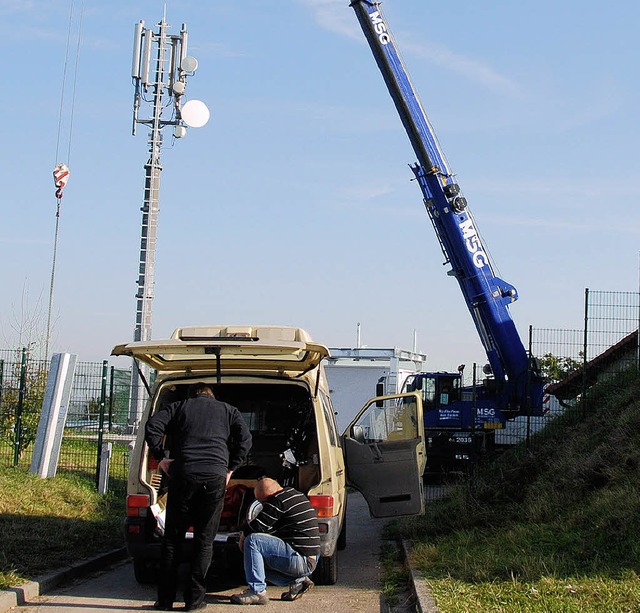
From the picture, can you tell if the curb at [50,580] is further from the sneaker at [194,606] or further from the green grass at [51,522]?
the sneaker at [194,606]

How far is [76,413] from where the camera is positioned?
1534 centimetres

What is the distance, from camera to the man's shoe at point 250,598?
771 cm

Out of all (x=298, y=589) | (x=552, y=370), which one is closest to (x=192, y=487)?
(x=298, y=589)

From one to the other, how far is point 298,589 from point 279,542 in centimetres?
50

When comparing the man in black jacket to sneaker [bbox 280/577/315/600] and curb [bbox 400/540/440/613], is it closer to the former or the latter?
sneaker [bbox 280/577/315/600]

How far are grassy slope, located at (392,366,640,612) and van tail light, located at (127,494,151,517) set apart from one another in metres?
2.52

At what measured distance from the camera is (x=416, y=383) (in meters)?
21.9

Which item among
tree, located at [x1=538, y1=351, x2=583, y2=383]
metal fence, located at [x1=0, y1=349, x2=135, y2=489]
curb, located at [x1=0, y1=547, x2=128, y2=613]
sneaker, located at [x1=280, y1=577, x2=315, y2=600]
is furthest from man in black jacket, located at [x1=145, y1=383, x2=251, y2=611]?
tree, located at [x1=538, y1=351, x2=583, y2=383]

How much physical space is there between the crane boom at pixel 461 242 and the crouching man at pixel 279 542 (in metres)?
10.9

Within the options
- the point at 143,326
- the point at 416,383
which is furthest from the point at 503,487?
the point at 143,326


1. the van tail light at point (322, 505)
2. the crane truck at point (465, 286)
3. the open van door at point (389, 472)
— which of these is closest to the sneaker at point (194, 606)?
the van tail light at point (322, 505)

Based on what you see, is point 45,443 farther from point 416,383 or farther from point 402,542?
point 416,383

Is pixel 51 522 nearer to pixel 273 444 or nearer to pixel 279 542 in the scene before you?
pixel 273 444

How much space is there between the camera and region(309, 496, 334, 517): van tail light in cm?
804
